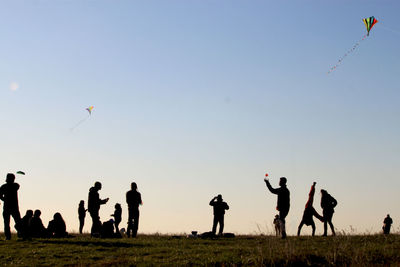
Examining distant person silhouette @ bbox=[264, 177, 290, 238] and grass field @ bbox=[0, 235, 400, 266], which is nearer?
grass field @ bbox=[0, 235, 400, 266]

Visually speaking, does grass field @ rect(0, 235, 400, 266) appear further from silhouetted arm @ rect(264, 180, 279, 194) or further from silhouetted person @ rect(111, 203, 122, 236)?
silhouetted person @ rect(111, 203, 122, 236)

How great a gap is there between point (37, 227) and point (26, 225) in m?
0.44

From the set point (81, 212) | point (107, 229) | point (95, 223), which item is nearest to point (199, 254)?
point (107, 229)

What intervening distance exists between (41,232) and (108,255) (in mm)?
7077

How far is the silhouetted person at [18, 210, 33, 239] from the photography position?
68.6 ft

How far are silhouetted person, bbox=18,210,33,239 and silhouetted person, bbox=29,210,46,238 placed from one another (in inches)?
6.2

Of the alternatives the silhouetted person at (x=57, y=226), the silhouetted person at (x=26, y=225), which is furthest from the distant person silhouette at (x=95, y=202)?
the silhouetted person at (x=26, y=225)

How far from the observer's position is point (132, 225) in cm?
2447

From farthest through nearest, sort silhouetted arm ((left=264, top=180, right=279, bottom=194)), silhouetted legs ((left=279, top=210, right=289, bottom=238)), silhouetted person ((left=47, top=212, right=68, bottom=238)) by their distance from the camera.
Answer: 1. silhouetted person ((left=47, top=212, right=68, bottom=238))
2. silhouetted legs ((left=279, top=210, right=289, bottom=238))
3. silhouetted arm ((left=264, top=180, right=279, bottom=194))

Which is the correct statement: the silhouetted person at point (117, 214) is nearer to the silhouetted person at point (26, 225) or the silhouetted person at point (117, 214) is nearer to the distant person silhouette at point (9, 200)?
the silhouetted person at point (26, 225)

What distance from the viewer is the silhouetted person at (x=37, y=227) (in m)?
22.2

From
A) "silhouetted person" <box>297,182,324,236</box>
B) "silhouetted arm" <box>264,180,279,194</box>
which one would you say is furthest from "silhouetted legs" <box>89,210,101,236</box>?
"silhouetted person" <box>297,182,324,236</box>

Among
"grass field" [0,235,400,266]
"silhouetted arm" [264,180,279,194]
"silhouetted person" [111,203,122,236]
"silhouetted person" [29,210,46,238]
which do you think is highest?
"silhouetted arm" [264,180,279,194]

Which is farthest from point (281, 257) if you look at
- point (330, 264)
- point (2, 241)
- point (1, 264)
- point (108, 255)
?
point (2, 241)
